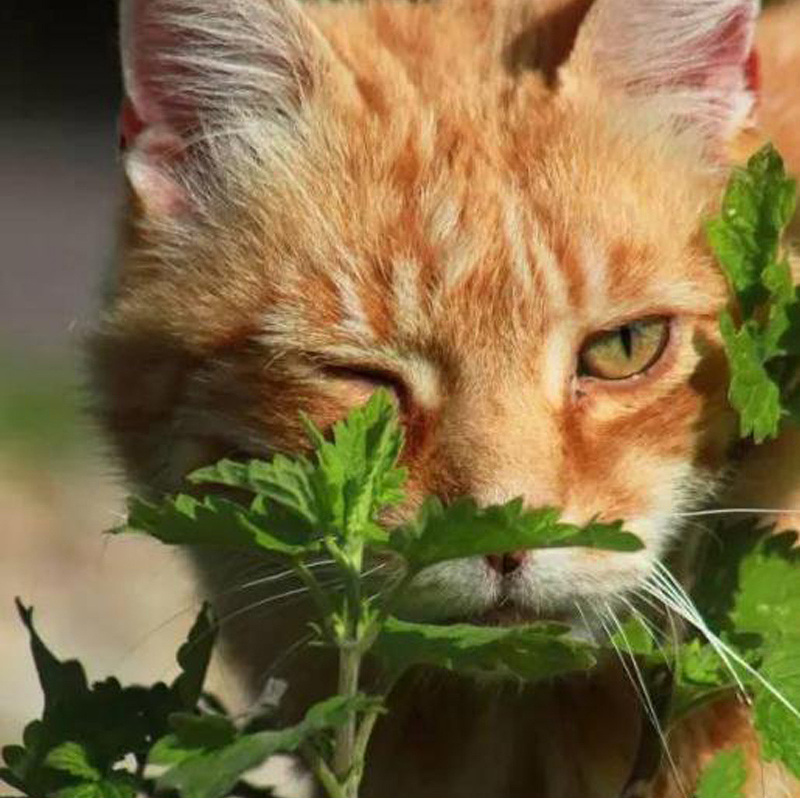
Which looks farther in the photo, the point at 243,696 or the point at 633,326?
the point at 243,696

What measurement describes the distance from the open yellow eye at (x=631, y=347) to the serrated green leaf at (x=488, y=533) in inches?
16.5

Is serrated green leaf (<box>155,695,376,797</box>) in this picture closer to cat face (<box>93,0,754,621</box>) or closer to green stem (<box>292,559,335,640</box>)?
green stem (<box>292,559,335,640</box>)

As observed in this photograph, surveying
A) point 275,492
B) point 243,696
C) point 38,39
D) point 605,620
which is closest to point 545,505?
point 605,620

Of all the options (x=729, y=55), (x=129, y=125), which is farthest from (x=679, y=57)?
(x=129, y=125)

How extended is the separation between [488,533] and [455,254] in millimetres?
453

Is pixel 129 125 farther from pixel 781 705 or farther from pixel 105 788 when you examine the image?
pixel 781 705

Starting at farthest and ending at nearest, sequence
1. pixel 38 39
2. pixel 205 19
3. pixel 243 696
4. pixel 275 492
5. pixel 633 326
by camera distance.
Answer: pixel 38 39
pixel 243 696
pixel 205 19
pixel 633 326
pixel 275 492

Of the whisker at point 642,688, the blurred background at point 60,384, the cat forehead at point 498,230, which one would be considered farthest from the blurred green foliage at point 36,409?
the whisker at point 642,688

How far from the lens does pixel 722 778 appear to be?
2104 millimetres

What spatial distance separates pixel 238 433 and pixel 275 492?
0.45 metres

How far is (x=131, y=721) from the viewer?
2.15 meters

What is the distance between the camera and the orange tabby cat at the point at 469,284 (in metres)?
2.22

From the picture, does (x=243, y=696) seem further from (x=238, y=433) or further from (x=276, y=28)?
(x=276, y=28)

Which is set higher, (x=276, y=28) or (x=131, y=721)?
(x=276, y=28)
